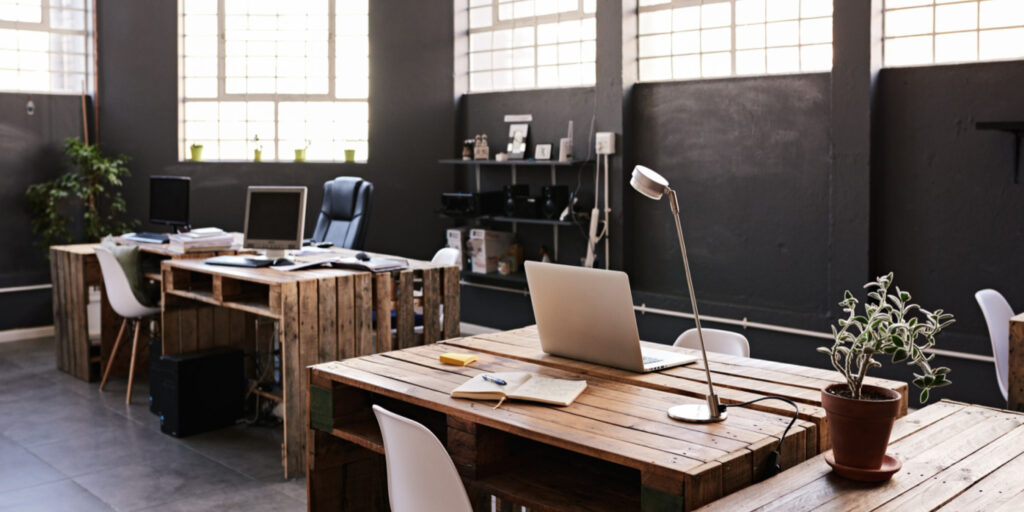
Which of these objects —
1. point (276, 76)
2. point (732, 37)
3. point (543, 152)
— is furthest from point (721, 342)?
point (276, 76)

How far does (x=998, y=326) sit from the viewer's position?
4.12 meters

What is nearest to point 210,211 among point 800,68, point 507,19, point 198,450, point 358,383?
point 507,19

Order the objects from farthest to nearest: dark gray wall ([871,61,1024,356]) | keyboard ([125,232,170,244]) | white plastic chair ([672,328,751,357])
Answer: keyboard ([125,232,170,244]) → dark gray wall ([871,61,1024,356]) → white plastic chair ([672,328,751,357])

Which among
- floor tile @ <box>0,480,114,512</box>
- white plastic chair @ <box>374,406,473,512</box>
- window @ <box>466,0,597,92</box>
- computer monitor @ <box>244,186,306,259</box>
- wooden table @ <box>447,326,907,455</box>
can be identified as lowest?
floor tile @ <box>0,480,114,512</box>

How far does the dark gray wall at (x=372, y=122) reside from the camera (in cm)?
775

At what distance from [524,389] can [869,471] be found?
968 millimetres

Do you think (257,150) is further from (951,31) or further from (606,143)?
(951,31)

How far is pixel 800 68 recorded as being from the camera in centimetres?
588

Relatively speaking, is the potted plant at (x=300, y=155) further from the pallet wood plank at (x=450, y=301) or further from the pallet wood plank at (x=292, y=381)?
the pallet wood plank at (x=292, y=381)

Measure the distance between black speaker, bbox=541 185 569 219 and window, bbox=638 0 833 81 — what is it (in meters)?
1.03

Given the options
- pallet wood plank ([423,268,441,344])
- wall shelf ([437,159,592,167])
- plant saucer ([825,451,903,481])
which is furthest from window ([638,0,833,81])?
plant saucer ([825,451,903,481])

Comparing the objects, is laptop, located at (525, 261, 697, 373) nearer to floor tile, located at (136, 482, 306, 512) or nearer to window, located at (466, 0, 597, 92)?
floor tile, located at (136, 482, 306, 512)

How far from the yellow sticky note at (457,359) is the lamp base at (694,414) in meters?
0.82

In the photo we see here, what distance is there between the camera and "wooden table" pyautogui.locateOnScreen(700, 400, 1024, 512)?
1871mm
